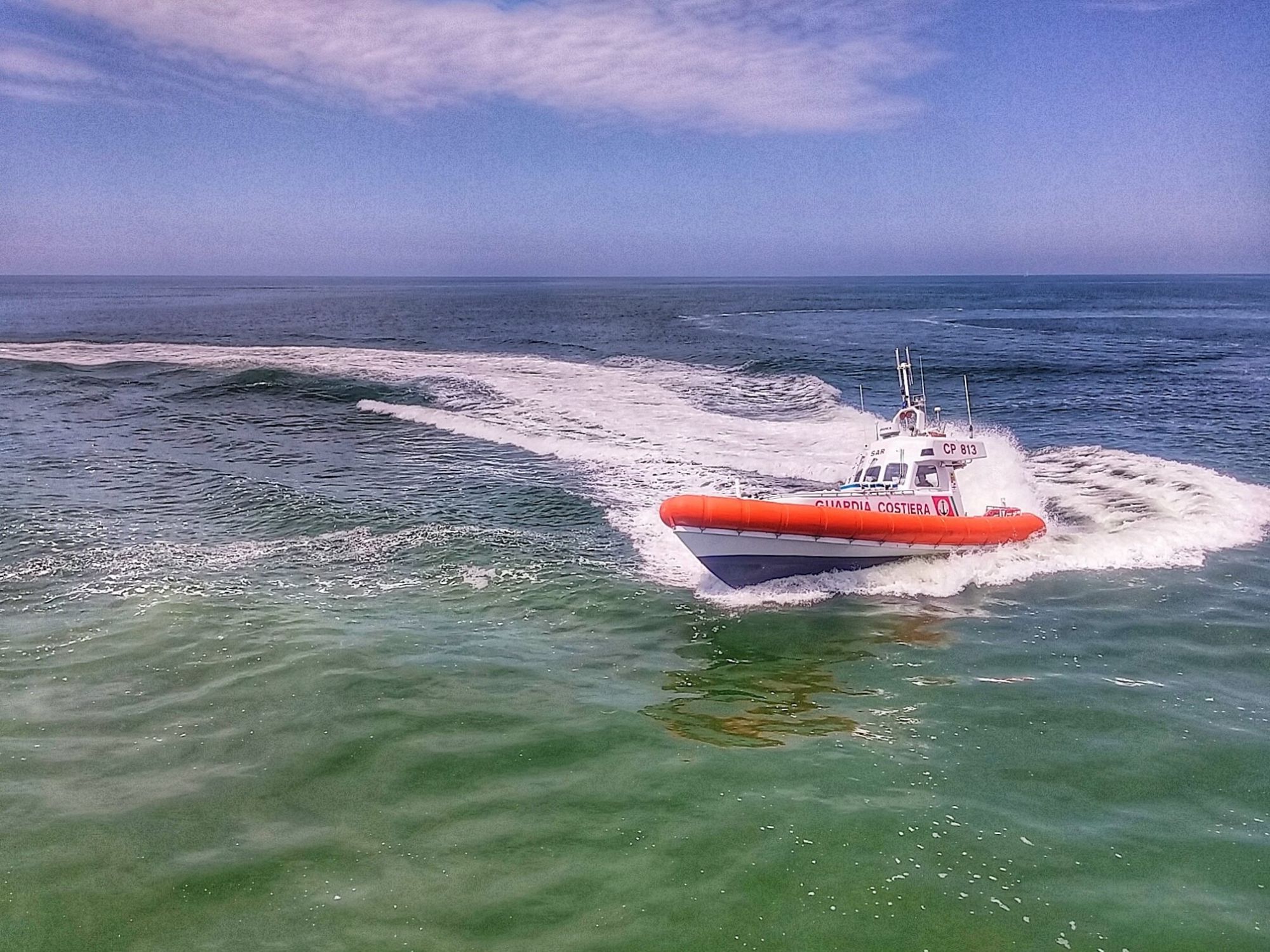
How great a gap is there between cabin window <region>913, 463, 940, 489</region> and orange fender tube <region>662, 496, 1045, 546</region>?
84cm

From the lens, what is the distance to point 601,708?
10.7 meters

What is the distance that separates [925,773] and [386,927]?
18.2 feet

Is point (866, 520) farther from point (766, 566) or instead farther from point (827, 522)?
point (766, 566)

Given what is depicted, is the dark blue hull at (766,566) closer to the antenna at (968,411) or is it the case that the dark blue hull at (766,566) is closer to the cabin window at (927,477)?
the cabin window at (927,477)

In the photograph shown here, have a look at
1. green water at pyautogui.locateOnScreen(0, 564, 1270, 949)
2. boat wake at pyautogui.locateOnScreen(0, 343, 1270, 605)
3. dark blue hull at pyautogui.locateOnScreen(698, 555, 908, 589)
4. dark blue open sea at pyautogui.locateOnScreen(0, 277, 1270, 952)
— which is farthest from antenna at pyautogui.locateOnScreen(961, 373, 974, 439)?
green water at pyautogui.locateOnScreen(0, 564, 1270, 949)

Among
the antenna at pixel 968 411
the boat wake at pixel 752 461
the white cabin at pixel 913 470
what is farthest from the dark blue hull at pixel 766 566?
the antenna at pixel 968 411

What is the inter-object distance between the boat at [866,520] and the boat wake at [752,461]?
0.29 meters

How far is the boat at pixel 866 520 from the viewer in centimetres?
1402

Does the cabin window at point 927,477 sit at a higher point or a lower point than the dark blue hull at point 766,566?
higher

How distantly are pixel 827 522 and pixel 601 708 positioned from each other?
549cm

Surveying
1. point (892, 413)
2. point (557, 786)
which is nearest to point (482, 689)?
point (557, 786)

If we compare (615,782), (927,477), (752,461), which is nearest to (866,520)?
(927,477)

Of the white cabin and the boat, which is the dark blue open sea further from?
the white cabin

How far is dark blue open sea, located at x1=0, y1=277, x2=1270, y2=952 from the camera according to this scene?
24.2 ft
